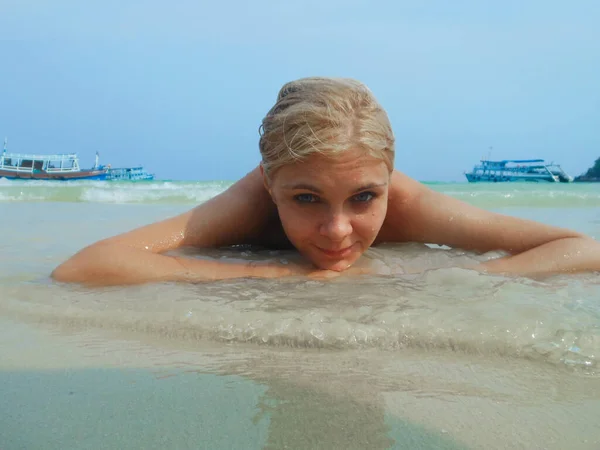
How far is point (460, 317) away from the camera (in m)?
1.76

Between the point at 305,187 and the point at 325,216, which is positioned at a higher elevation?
the point at 305,187

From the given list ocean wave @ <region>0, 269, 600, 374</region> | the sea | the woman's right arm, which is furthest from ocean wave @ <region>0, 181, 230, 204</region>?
the sea

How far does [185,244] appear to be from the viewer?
10.1 ft

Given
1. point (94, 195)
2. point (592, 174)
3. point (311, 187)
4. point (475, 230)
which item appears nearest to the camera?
point (311, 187)

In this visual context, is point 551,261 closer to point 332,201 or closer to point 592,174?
point 332,201

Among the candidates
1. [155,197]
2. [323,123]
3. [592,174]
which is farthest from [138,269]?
[592,174]

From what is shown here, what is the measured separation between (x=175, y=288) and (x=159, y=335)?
0.53m

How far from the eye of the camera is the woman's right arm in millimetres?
2494

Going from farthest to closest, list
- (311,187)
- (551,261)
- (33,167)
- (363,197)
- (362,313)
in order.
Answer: (33,167), (551,261), (363,197), (311,187), (362,313)

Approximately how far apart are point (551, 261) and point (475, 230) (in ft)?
1.52

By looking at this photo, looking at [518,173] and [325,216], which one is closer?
[325,216]

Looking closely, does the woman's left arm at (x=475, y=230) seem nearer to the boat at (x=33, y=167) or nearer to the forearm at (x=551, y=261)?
the forearm at (x=551, y=261)

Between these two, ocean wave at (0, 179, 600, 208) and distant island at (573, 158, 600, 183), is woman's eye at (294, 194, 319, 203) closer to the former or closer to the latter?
ocean wave at (0, 179, 600, 208)

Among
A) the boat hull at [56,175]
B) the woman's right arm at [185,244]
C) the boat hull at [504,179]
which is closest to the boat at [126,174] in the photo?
A: the boat hull at [56,175]
